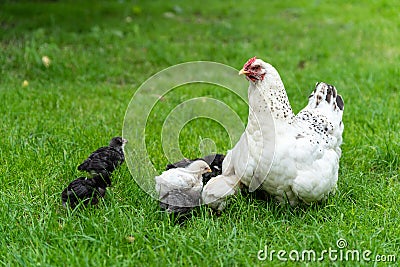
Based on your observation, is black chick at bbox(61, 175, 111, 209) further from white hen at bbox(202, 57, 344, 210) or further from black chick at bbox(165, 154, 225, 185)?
white hen at bbox(202, 57, 344, 210)

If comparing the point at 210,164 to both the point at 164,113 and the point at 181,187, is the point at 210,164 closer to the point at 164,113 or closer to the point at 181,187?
the point at 181,187

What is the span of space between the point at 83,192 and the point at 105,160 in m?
0.46

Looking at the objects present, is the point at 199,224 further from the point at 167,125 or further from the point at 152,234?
the point at 167,125

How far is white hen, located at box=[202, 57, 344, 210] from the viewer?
354 cm

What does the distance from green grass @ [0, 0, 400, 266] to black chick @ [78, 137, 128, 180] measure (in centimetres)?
12

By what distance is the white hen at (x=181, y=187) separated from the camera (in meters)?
3.66

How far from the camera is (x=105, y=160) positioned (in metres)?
4.09

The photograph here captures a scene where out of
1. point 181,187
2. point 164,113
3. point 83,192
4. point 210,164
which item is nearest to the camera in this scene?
point 83,192

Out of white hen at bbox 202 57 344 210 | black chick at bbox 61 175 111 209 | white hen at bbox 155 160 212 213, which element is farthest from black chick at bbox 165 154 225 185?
black chick at bbox 61 175 111 209

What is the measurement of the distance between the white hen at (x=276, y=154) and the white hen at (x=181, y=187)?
0.32ft

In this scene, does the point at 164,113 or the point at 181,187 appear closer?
the point at 181,187

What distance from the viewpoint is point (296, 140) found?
11.8 feet

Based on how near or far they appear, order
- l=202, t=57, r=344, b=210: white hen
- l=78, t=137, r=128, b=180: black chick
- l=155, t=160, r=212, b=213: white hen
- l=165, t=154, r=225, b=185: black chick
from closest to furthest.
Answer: l=202, t=57, r=344, b=210: white hen
l=155, t=160, r=212, b=213: white hen
l=78, t=137, r=128, b=180: black chick
l=165, t=154, r=225, b=185: black chick

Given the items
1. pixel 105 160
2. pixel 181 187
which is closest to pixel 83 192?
pixel 105 160
